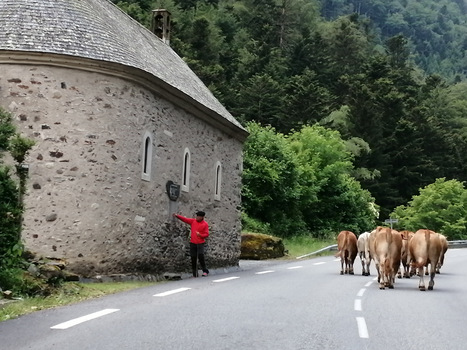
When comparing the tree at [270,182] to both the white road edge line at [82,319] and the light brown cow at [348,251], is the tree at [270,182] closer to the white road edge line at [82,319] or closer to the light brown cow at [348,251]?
the light brown cow at [348,251]

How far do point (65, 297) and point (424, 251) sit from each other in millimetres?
8900

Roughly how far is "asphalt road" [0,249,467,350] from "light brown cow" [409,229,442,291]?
3.88 feet

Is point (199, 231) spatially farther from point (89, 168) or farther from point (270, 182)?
point (270, 182)

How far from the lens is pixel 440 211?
5838cm

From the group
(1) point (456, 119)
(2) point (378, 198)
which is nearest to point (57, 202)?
(2) point (378, 198)

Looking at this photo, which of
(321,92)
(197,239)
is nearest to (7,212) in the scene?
(197,239)

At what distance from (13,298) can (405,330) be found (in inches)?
255

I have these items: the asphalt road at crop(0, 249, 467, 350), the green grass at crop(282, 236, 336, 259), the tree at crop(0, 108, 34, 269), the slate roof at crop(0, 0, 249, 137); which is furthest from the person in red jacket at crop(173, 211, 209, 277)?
the green grass at crop(282, 236, 336, 259)

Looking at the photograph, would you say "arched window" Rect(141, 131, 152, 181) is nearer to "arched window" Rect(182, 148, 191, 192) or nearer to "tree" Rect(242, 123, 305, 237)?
"arched window" Rect(182, 148, 191, 192)

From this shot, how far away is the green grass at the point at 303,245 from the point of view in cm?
3610

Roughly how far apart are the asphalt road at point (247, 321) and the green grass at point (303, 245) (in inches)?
785

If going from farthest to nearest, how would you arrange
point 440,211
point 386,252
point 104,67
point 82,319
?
point 440,211 → point 104,67 → point 386,252 → point 82,319

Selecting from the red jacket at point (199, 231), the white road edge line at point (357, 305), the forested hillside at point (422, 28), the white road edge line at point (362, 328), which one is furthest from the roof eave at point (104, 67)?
the forested hillside at point (422, 28)

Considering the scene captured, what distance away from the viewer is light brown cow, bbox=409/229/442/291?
15977mm
